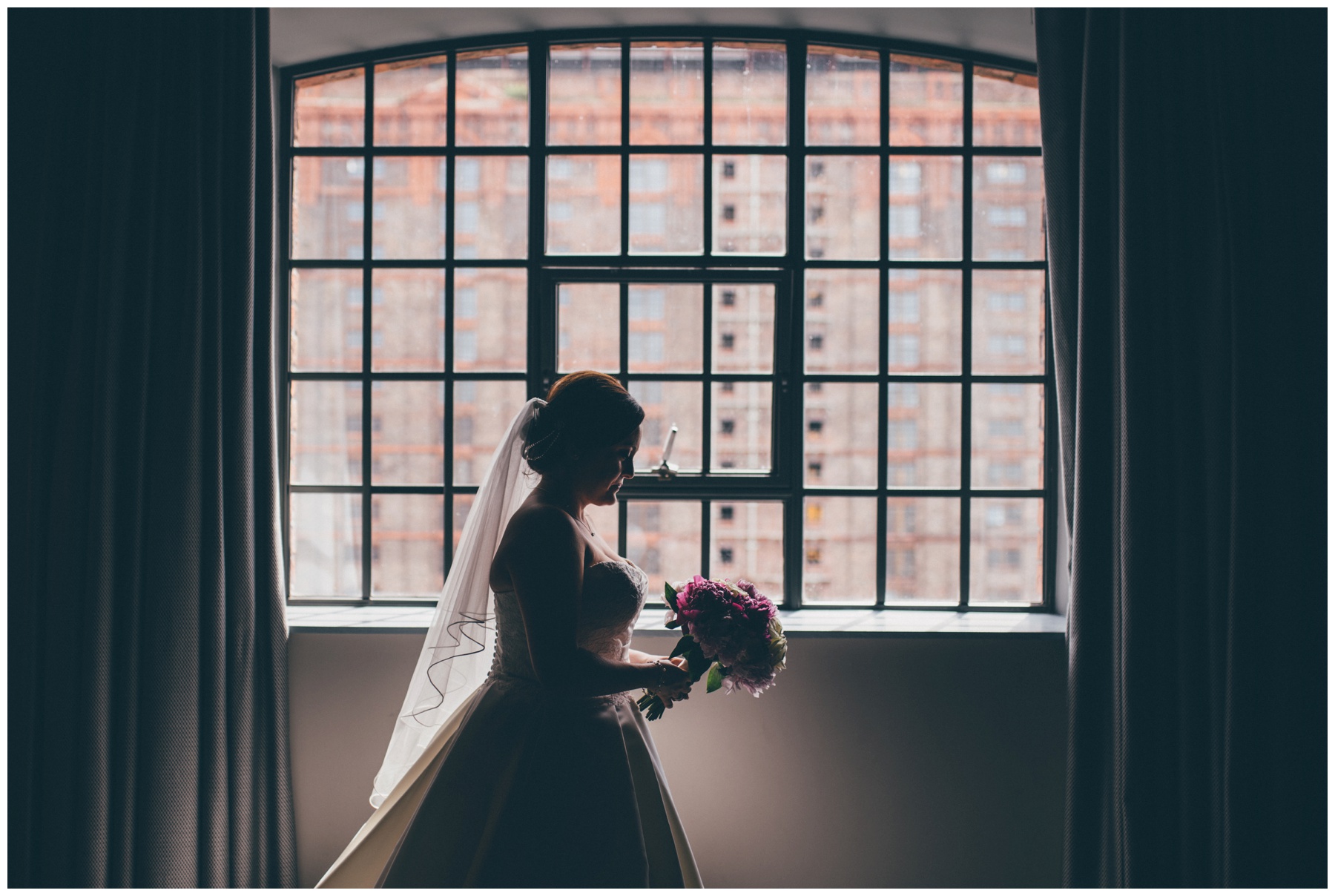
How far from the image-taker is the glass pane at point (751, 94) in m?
2.31

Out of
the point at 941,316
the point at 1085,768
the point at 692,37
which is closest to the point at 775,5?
the point at 692,37

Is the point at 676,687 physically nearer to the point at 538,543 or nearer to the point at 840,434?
the point at 538,543

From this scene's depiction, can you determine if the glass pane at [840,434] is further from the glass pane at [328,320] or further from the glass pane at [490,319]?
the glass pane at [328,320]

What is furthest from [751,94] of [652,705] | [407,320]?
[652,705]

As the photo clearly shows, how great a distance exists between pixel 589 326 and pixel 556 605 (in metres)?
1.14

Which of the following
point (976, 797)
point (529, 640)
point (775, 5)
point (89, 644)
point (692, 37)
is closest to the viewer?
point (529, 640)

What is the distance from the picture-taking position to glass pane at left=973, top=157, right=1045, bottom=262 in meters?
2.30

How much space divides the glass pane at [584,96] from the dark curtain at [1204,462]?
1312 mm

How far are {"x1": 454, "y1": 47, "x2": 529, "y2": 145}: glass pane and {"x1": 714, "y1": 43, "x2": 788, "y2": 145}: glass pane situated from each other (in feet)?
1.99

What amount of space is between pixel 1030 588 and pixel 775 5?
191cm

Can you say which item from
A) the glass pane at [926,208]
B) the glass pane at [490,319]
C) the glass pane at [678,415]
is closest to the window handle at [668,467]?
the glass pane at [678,415]

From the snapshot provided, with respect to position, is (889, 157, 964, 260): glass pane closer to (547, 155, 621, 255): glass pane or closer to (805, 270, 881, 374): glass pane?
(805, 270, 881, 374): glass pane

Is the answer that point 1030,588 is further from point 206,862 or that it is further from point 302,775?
point 206,862

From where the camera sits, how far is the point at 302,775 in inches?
81.6
